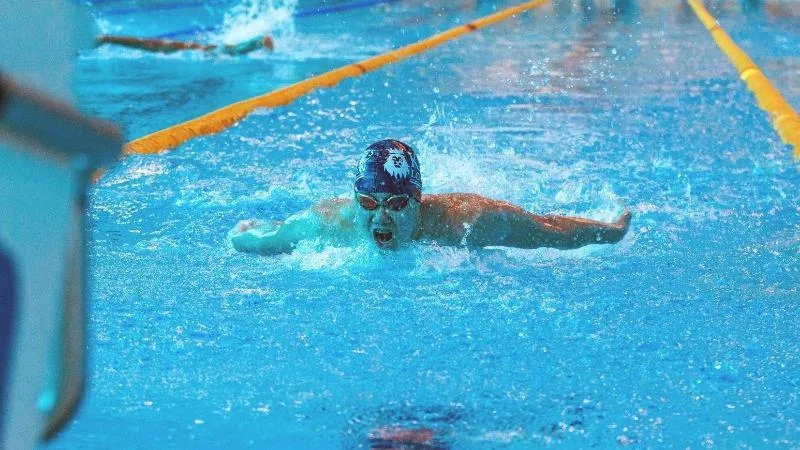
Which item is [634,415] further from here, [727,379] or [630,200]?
[630,200]

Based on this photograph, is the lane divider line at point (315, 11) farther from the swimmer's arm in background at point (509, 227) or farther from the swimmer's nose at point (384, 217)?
the swimmer's nose at point (384, 217)

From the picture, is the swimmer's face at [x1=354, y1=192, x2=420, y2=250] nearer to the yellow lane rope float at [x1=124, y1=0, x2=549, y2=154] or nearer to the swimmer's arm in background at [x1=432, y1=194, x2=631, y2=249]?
the swimmer's arm in background at [x1=432, y1=194, x2=631, y2=249]

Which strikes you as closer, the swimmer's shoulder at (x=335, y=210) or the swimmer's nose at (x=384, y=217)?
the swimmer's nose at (x=384, y=217)

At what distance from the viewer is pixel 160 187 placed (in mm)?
4641

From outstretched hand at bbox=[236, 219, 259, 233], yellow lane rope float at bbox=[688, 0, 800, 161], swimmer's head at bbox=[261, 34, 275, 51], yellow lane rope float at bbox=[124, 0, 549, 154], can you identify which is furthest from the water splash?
outstretched hand at bbox=[236, 219, 259, 233]

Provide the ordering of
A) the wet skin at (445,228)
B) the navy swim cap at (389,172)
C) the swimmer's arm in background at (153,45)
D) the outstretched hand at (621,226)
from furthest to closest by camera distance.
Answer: the swimmer's arm in background at (153,45)
the outstretched hand at (621,226)
the wet skin at (445,228)
the navy swim cap at (389,172)

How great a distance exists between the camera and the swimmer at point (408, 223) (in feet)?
11.2

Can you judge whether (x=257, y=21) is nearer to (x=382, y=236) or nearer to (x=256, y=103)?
(x=256, y=103)

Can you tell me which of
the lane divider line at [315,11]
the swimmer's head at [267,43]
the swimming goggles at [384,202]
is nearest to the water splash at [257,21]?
the lane divider line at [315,11]

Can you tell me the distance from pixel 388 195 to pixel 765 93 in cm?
434

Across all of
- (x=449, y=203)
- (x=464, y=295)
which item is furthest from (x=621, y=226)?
(x=464, y=295)

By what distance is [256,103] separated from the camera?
257 inches

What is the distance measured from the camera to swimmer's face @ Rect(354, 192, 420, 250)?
11.1ft

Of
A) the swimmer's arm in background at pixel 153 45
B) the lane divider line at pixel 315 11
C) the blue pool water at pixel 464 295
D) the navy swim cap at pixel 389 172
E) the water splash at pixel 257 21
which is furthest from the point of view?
the lane divider line at pixel 315 11
